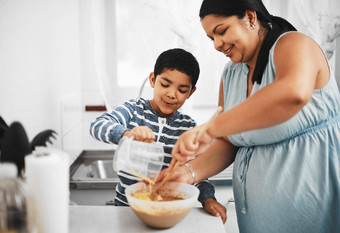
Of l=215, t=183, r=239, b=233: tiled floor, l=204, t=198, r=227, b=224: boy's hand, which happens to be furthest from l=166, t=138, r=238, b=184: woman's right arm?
l=215, t=183, r=239, b=233: tiled floor

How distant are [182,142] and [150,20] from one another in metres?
1.69

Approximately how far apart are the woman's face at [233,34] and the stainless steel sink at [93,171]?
1034 millimetres

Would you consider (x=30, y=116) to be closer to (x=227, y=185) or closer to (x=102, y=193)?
(x=102, y=193)

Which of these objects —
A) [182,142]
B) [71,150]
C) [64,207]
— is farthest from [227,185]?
[64,207]

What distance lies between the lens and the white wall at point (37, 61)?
1.23 meters

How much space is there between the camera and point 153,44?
8.21 ft

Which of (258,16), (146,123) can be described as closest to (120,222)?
(146,123)

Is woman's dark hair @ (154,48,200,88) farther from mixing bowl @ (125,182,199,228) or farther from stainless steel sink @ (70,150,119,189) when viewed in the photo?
stainless steel sink @ (70,150,119,189)

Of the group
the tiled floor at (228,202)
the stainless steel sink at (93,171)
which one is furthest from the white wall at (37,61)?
the tiled floor at (228,202)

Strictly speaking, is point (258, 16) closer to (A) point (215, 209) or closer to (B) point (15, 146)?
(A) point (215, 209)

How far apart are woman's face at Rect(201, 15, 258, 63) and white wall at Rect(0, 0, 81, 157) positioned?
0.68 meters

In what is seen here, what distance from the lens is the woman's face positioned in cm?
115

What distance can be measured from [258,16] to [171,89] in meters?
0.43

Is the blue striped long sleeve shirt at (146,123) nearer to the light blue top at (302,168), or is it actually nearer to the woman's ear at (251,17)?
the light blue top at (302,168)
